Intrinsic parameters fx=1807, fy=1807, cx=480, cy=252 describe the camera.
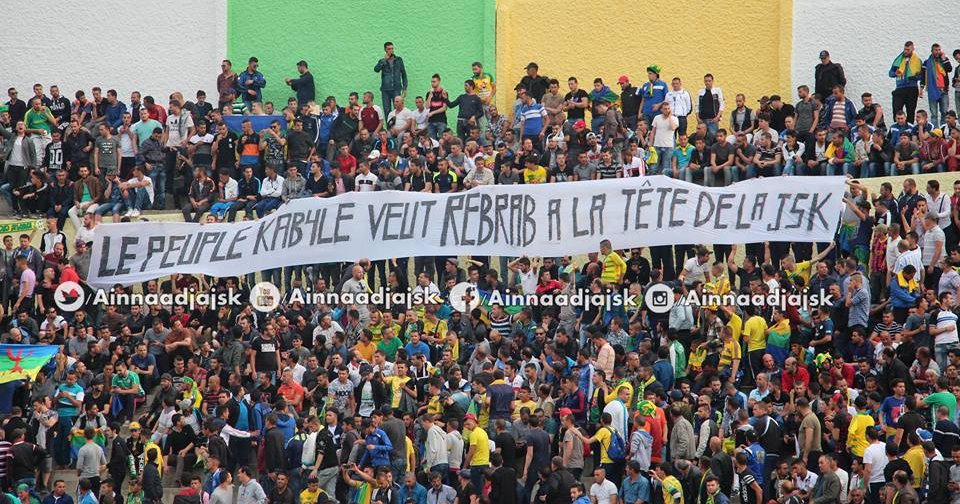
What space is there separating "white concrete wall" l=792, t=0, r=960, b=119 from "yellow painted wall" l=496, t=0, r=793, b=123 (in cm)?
40

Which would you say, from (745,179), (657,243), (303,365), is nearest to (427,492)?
(303,365)

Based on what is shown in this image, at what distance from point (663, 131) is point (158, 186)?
8509mm

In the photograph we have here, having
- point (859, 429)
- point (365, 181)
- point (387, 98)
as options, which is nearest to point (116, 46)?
point (387, 98)

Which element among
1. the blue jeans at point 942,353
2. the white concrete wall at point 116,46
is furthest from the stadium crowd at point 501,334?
the white concrete wall at point 116,46

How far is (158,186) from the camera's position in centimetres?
3044

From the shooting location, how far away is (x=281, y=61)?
113ft

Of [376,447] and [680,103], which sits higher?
[680,103]

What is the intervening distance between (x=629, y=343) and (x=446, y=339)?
8.18ft

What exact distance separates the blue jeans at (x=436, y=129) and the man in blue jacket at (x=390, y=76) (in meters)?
1.89

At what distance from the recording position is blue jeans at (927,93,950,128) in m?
30.4

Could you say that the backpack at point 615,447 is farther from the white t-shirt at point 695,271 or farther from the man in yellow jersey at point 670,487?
the white t-shirt at point 695,271

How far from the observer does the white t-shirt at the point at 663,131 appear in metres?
29.2

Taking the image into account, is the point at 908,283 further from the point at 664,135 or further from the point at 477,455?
the point at 477,455

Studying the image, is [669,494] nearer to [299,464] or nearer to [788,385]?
[788,385]
